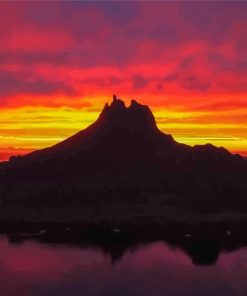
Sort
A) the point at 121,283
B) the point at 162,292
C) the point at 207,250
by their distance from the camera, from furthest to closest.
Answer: the point at 207,250
the point at 121,283
the point at 162,292

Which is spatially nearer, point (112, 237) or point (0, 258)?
point (0, 258)

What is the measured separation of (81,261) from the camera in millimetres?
155000

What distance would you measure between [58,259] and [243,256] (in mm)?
53718

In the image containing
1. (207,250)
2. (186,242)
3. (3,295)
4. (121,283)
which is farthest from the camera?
(186,242)

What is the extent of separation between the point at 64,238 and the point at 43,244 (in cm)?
1480

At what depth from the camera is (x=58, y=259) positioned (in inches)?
6255

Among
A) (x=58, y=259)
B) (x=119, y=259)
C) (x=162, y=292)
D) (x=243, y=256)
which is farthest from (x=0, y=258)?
(x=243, y=256)

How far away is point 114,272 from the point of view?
14162 centimetres

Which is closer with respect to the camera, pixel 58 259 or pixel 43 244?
pixel 58 259

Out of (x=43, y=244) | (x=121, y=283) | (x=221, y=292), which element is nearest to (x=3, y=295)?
(x=121, y=283)

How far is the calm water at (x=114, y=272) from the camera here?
121 meters

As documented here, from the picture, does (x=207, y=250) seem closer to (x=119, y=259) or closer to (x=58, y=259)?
(x=119, y=259)

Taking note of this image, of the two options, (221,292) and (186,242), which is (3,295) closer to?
(221,292)

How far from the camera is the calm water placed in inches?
4747
